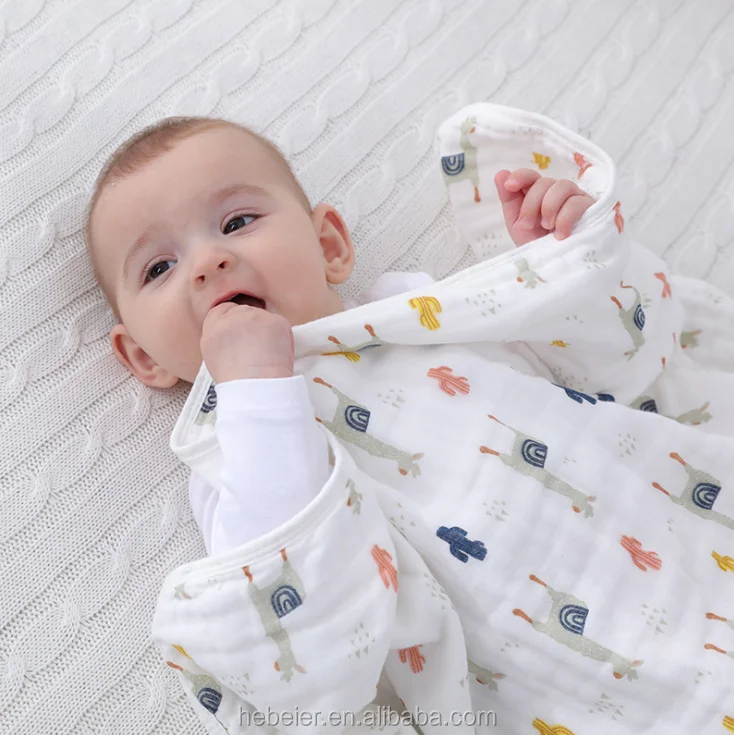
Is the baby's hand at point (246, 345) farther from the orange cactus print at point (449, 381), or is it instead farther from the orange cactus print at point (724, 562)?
the orange cactus print at point (724, 562)

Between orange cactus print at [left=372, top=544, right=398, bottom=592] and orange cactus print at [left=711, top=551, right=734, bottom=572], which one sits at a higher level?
orange cactus print at [left=372, top=544, right=398, bottom=592]

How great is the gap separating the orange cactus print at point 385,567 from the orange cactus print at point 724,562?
40 cm

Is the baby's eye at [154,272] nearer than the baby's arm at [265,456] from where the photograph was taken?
No

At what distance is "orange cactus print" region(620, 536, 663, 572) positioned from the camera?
0.95 meters

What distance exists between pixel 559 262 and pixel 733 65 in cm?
76

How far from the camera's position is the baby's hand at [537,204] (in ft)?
3.47

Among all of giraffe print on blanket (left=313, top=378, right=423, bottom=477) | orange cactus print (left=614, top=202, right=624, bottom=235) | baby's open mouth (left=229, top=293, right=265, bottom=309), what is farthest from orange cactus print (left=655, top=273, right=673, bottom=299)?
baby's open mouth (left=229, top=293, right=265, bottom=309)

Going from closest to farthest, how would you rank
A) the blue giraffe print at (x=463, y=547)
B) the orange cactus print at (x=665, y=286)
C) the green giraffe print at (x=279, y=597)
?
1. the green giraffe print at (x=279, y=597)
2. the blue giraffe print at (x=463, y=547)
3. the orange cactus print at (x=665, y=286)

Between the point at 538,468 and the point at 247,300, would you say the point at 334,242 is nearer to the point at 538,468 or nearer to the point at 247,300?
the point at 247,300

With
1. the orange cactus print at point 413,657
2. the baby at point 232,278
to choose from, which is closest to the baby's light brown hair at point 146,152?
the baby at point 232,278

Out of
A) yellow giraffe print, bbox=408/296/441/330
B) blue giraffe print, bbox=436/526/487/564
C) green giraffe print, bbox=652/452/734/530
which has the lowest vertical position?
green giraffe print, bbox=652/452/734/530

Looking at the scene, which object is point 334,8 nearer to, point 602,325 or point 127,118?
point 127,118

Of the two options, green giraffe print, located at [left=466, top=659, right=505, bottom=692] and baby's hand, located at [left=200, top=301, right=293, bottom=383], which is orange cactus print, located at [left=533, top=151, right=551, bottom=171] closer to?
baby's hand, located at [left=200, top=301, right=293, bottom=383]

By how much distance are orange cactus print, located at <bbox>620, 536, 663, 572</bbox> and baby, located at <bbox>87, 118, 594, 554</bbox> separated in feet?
1.20
